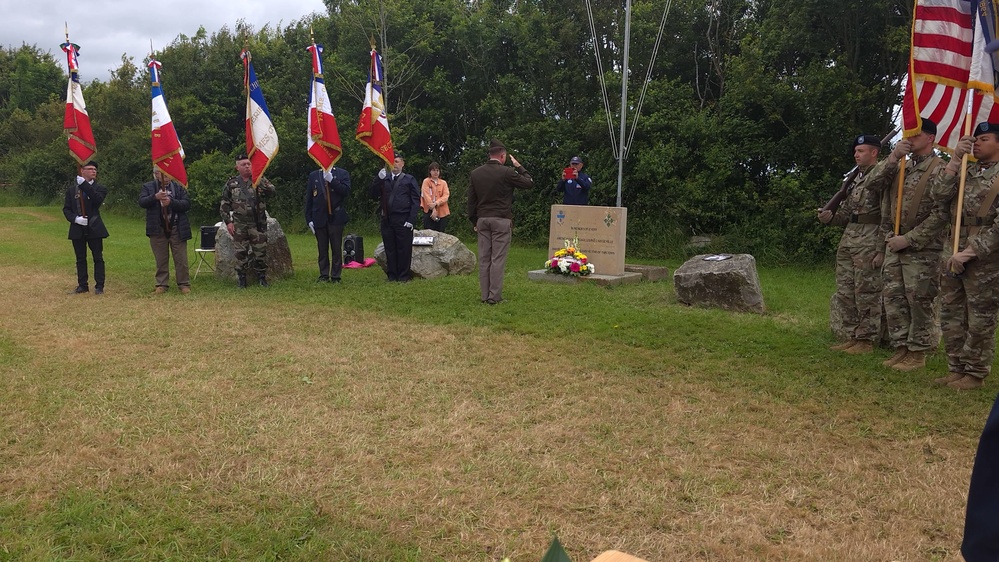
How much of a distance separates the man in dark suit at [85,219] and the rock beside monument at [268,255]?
1.73m

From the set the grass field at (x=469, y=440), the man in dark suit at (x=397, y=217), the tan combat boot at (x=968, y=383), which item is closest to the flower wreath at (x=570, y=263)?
the man in dark suit at (x=397, y=217)

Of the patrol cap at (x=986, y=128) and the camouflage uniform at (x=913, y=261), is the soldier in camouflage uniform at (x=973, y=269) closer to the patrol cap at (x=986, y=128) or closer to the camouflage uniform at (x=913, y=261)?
the patrol cap at (x=986, y=128)

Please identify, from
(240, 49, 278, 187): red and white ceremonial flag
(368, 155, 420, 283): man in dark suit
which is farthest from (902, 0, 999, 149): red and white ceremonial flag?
(240, 49, 278, 187): red and white ceremonial flag

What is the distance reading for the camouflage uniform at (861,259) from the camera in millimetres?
6145

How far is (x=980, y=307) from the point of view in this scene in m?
5.11

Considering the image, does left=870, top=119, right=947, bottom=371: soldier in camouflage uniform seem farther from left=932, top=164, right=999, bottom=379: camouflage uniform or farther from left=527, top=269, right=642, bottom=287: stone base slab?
left=527, top=269, right=642, bottom=287: stone base slab

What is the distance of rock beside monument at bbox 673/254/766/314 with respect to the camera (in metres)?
8.25

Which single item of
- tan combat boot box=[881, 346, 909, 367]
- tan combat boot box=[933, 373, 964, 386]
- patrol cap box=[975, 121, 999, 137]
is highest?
patrol cap box=[975, 121, 999, 137]

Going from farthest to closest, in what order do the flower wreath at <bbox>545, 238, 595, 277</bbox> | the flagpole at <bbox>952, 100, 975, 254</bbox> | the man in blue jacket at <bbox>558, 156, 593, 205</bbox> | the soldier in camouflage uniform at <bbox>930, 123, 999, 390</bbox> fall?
the man in blue jacket at <bbox>558, 156, 593, 205</bbox> → the flower wreath at <bbox>545, 238, 595, 277</bbox> → the soldier in camouflage uniform at <bbox>930, 123, 999, 390</bbox> → the flagpole at <bbox>952, 100, 975, 254</bbox>

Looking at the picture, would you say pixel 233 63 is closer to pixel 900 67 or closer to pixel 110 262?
pixel 110 262

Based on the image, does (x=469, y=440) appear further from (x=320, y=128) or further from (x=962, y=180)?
(x=320, y=128)

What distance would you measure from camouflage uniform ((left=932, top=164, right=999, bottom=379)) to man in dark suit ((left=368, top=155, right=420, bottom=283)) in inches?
279

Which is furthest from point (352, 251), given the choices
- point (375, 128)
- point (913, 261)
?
point (913, 261)

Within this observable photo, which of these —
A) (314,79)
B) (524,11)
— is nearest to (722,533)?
(314,79)
